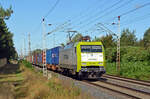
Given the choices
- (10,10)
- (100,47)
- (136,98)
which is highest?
(10,10)

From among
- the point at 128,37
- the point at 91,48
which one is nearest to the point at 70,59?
the point at 91,48

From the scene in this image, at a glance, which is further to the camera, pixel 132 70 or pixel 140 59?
pixel 140 59

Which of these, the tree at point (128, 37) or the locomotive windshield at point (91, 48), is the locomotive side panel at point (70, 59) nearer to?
the locomotive windshield at point (91, 48)

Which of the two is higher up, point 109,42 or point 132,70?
point 109,42

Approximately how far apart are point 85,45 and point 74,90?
8.83 m

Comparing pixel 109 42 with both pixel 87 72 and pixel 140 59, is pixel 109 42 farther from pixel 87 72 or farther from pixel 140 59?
pixel 87 72

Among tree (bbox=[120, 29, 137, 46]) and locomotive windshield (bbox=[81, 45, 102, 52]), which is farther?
tree (bbox=[120, 29, 137, 46])

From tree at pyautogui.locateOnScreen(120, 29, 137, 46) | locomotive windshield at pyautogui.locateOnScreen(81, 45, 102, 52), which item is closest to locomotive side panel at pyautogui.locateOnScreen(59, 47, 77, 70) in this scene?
locomotive windshield at pyautogui.locateOnScreen(81, 45, 102, 52)

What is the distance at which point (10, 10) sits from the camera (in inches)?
1107

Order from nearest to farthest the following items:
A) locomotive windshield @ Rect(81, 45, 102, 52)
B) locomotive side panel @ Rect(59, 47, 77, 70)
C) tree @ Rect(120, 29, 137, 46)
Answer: locomotive windshield @ Rect(81, 45, 102, 52) → locomotive side panel @ Rect(59, 47, 77, 70) → tree @ Rect(120, 29, 137, 46)

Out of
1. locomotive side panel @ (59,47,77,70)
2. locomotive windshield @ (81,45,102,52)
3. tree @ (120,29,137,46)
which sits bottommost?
locomotive side panel @ (59,47,77,70)

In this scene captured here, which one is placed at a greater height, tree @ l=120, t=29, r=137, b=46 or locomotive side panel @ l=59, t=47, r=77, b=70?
tree @ l=120, t=29, r=137, b=46

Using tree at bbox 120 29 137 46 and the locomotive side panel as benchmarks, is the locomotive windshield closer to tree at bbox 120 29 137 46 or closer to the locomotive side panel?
the locomotive side panel

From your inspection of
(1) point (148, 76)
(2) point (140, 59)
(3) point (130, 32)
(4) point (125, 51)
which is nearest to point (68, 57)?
(1) point (148, 76)
